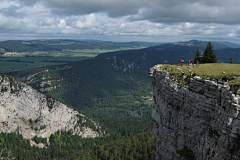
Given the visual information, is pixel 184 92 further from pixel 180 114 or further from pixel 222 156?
pixel 222 156

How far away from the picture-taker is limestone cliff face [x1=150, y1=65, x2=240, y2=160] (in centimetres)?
3253

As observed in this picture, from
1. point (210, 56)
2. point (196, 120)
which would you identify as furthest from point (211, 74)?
point (210, 56)

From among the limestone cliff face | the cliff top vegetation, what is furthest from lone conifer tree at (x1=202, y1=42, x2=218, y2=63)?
the limestone cliff face

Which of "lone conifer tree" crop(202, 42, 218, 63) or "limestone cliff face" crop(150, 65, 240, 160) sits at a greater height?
"lone conifer tree" crop(202, 42, 218, 63)

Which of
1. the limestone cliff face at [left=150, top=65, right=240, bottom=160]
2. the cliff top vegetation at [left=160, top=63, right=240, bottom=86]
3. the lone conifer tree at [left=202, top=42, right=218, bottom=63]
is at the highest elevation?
the lone conifer tree at [left=202, top=42, right=218, bottom=63]

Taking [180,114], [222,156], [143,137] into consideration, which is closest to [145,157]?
[143,137]

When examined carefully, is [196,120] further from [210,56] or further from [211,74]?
[210,56]

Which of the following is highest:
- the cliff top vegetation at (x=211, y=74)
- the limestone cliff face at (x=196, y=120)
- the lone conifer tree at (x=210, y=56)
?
the lone conifer tree at (x=210, y=56)

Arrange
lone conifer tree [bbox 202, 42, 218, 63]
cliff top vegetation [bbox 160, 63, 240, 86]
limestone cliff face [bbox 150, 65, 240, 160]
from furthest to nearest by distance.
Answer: lone conifer tree [bbox 202, 42, 218, 63] → cliff top vegetation [bbox 160, 63, 240, 86] → limestone cliff face [bbox 150, 65, 240, 160]

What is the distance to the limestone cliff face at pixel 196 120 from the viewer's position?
32.5 metres

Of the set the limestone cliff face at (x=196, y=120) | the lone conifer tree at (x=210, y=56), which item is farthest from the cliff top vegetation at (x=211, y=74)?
the lone conifer tree at (x=210, y=56)

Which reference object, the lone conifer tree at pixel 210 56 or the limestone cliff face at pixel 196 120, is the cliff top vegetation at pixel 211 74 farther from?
the lone conifer tree at pixel 210 56

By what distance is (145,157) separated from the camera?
127875 mm

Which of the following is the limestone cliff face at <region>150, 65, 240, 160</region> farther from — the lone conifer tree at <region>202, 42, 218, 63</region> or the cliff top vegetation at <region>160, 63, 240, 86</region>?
the lone conifer tree at <region>202, 42, 218, 63</region>
